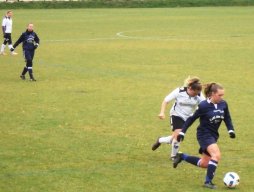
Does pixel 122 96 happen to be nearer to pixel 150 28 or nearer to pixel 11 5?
pixel 150 28

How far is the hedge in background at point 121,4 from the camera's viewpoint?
83188mm

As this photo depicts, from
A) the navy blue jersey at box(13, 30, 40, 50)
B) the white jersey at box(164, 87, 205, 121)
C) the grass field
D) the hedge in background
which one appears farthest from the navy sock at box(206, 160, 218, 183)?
the hedge in background

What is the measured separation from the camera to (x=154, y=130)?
1683 centimetres

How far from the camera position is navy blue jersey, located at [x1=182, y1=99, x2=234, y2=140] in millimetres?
11727

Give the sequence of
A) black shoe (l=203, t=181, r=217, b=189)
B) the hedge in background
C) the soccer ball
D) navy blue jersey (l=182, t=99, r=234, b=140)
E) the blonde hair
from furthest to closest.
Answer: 1. the hedge in background
2. the blonde hair
3. navy blue jersey (l=182, t=99, r=234, b=140)
4. black shoe (l=203, t=181, r=217, b=189)
5. the soccer ball

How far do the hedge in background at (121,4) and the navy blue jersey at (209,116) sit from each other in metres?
72.1

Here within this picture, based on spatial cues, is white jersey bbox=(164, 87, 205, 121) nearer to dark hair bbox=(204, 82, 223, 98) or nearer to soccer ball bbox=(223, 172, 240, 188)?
dark hair bbox=(204, 82, 223, 98)

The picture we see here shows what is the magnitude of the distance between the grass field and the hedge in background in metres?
39.5

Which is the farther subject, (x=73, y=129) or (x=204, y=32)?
(x=204, y=32)

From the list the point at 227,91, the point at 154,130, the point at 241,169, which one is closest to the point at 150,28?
the point at 227,91

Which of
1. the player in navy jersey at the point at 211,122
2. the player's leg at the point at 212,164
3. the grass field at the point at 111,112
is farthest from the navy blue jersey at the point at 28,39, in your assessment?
the player's leg at the point at 212,164

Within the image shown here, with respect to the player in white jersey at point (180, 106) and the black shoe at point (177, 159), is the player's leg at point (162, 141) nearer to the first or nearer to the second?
the player in white jersey at point (180, 106)

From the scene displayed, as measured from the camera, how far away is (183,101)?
43.7 ft

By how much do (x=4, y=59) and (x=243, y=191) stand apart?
2445 centimetres
